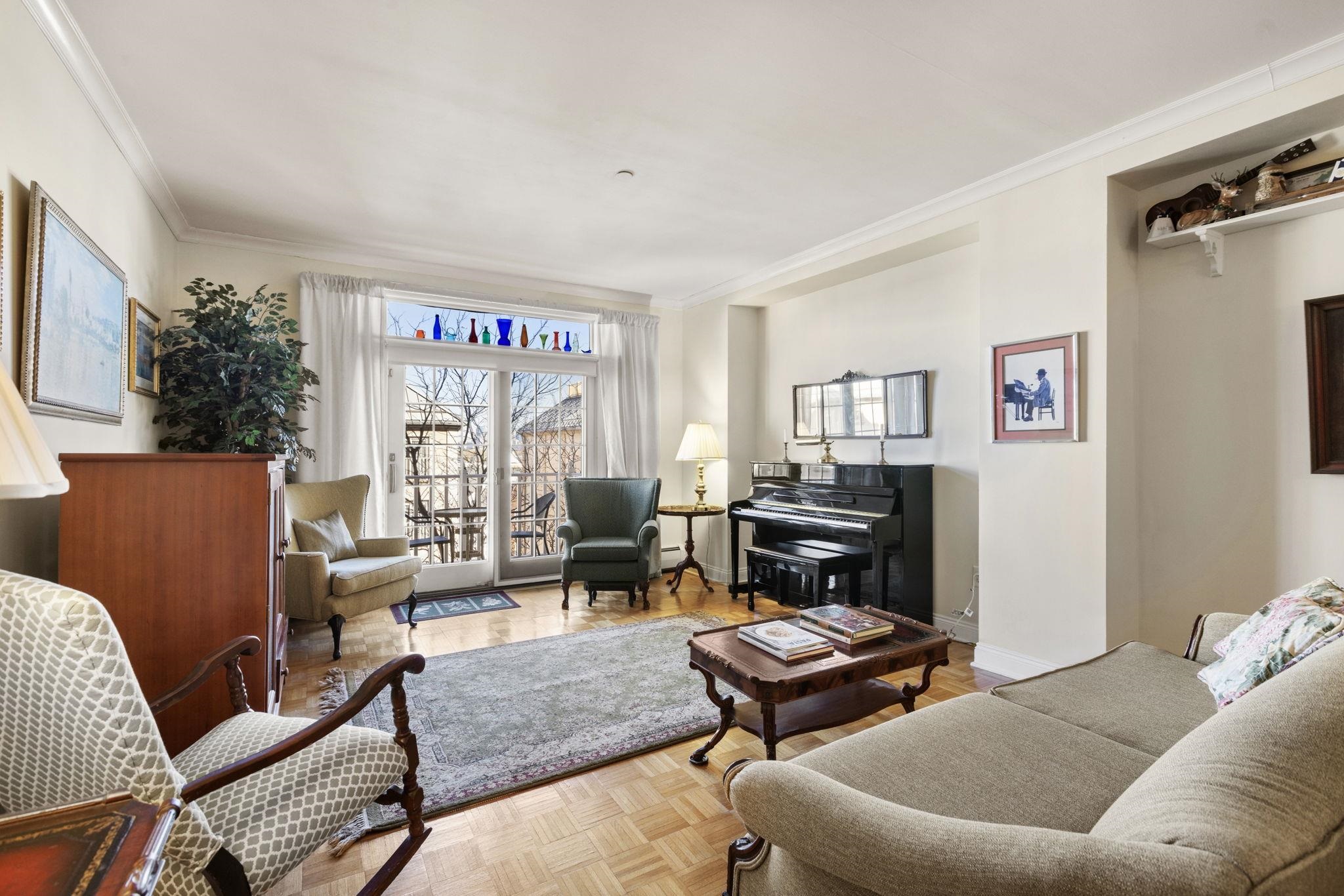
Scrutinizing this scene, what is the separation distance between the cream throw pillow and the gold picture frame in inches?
41.0

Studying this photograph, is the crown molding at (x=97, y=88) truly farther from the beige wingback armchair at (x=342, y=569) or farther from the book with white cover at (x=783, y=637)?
the book with white cover at (x=783, y=637)

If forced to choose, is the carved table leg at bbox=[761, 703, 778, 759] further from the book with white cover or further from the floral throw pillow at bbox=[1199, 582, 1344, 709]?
the floral throw pillow at bbox=[1199, 582, 1344, 709]

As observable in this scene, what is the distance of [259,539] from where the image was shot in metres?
2.11

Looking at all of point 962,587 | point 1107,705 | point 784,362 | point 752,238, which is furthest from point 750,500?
point 1107,705

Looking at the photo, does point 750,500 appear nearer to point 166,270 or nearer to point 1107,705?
point 1107,705

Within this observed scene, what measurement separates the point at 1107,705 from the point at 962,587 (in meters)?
2.25

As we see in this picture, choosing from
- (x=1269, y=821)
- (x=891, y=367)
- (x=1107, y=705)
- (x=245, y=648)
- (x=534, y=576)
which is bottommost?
(x=534, y=576)

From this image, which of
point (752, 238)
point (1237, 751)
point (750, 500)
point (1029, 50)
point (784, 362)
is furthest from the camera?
point (784, 362)

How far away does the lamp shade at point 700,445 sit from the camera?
5234 mm

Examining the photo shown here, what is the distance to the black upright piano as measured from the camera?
12.7 ft

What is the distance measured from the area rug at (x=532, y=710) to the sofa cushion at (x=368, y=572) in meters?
0.46

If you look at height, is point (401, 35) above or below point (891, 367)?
above

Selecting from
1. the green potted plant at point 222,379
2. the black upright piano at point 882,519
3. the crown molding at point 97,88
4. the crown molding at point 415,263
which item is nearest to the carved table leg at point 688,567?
the black upright piano at point 882,519

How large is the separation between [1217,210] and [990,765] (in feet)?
8.60
